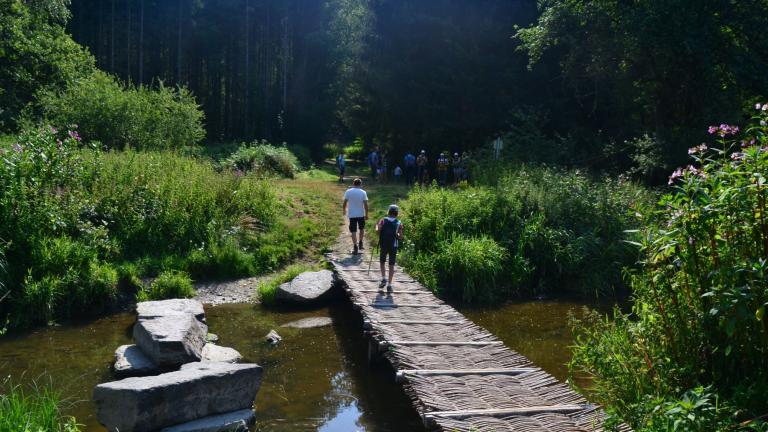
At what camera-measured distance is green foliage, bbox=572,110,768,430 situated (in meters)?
5.11

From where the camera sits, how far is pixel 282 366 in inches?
399

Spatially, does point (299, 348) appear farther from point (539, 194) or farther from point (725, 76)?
point (725, 76)

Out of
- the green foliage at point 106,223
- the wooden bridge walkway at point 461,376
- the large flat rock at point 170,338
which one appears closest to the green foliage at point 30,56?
the green foliage at point 106,223

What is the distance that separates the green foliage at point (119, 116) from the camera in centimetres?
2253

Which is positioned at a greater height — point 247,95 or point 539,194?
A: point 247,95

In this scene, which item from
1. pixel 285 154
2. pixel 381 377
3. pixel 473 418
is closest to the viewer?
pixel 473 418

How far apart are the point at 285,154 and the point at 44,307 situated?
66.3 ft

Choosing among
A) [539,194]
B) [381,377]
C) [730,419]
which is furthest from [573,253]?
[730,419]

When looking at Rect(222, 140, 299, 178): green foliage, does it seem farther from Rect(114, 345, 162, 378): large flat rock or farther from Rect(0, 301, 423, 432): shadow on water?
Rect(114, 345, 162, 378): large flat rock

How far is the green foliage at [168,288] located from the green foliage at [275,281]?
1489 mm

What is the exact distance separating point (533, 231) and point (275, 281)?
6380mm

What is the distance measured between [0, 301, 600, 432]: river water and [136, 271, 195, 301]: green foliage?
67 cm

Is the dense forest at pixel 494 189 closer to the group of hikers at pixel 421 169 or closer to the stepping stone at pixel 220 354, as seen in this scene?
the group of hikers at pixel 421 169

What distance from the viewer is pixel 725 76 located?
21.3m
